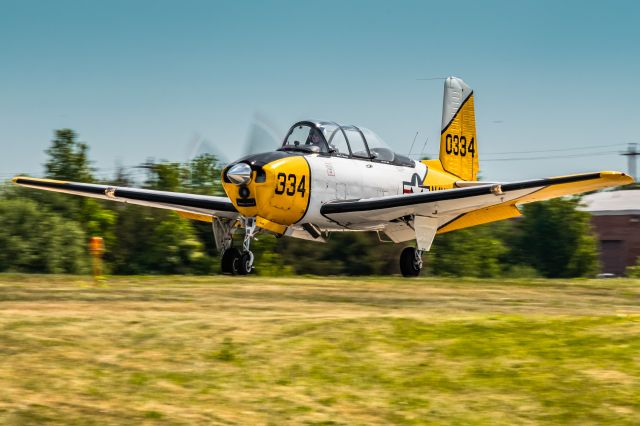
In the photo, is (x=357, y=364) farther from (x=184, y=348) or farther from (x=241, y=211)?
(x=241, y=211)

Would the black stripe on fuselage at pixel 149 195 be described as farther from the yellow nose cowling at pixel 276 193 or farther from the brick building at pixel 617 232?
the brick building at pixel 617 232

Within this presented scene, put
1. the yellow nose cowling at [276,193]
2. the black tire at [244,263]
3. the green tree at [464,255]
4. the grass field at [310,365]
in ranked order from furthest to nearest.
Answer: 1. the green tree at [464,255]
2. the black tire at [244,263]
3. the yellow nose cowling at [276,193]
4. the grass field at [310,365]

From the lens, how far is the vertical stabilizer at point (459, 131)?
88.6ft

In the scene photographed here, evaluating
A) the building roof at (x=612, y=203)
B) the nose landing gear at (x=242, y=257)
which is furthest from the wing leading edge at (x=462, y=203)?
the building roof at (x=612, y=203)

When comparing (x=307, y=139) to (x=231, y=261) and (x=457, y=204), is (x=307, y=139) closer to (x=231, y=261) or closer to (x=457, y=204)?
(x=231, y=261)

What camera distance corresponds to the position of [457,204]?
21625mm

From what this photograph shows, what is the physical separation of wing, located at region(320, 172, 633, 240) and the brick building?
4950 centimetres

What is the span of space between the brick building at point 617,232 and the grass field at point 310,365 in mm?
61032

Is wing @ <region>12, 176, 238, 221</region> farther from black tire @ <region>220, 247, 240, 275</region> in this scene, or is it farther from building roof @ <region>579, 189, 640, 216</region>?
building roof @ <region>579, 189, 640, 216</region>

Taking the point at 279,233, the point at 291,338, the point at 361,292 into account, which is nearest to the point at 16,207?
the point at 279,233

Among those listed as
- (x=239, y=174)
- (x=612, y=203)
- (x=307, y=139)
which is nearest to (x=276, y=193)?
(x=239, y=174)

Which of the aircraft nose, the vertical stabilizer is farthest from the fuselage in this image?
the vertical stabilizer

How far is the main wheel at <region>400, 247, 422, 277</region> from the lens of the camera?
937 inches

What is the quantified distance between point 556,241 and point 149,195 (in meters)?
46.8
